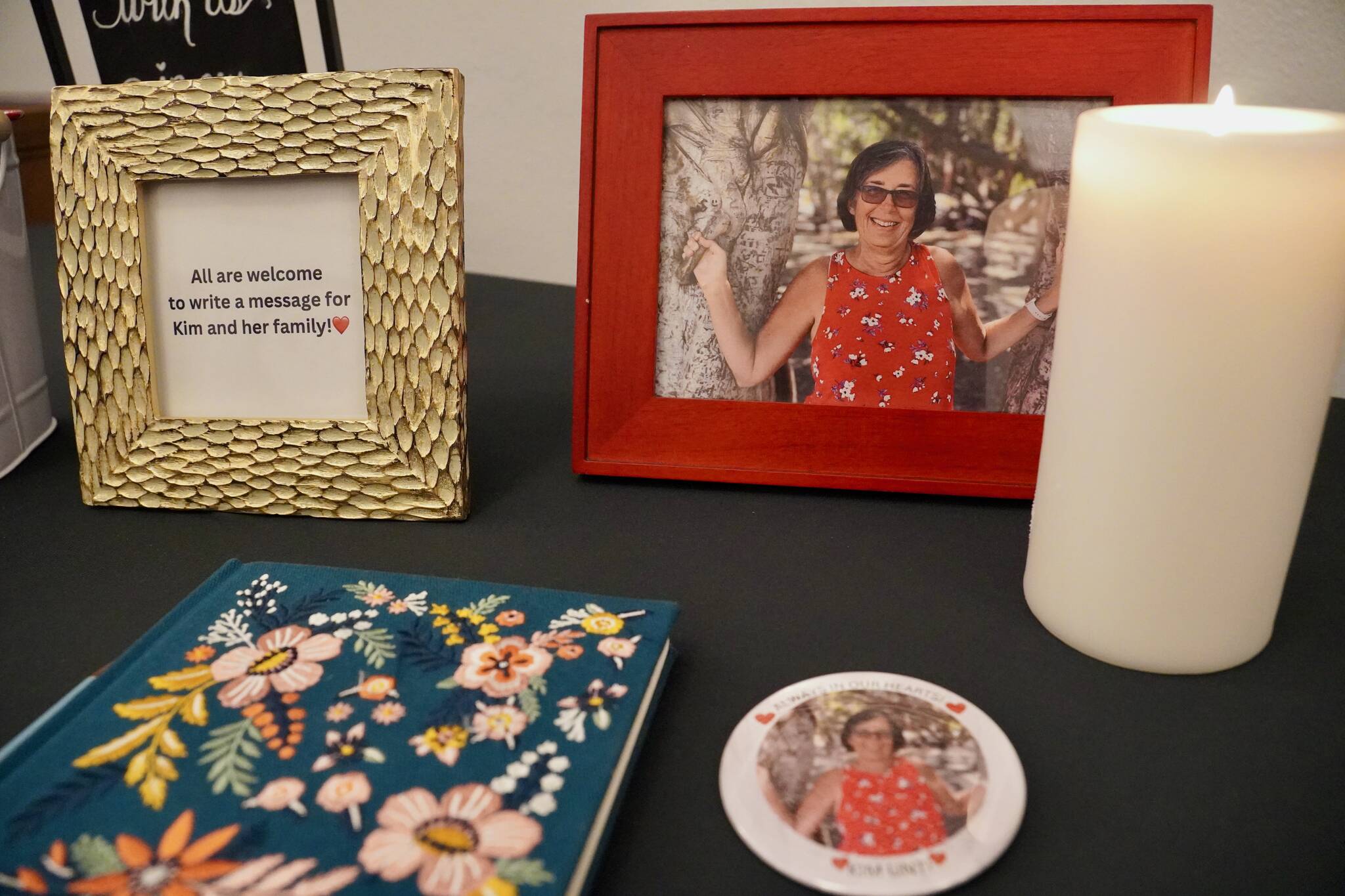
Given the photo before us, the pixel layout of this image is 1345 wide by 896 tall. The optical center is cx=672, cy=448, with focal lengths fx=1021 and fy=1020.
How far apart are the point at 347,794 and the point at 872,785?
180 mm

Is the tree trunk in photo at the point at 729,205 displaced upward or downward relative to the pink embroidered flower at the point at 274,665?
upward

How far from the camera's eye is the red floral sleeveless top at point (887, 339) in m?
0.57

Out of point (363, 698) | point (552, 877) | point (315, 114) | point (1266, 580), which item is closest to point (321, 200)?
point (315, 114)

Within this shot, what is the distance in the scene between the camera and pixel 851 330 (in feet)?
1.90

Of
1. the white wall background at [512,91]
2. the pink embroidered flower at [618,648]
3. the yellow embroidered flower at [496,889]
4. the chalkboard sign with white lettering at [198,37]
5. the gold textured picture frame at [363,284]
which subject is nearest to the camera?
the yellow embroidered flower at [496,889]

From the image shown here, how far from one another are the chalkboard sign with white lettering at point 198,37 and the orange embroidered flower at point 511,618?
57cm

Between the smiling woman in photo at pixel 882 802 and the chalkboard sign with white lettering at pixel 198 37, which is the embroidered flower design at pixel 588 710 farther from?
the chalkboard sign with white lettering at pixel 198 37

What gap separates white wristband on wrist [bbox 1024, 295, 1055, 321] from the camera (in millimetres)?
560

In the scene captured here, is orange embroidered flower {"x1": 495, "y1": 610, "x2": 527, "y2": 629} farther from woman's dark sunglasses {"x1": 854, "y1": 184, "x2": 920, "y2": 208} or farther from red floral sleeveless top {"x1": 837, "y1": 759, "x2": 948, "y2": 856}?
woman's dark sunglasses {"x1": 854, "y1": 184, "x2": 920, "y2": 208}

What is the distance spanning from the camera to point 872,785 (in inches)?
14.1

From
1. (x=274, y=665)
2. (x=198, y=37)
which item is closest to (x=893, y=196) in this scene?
(x=274, y=665)

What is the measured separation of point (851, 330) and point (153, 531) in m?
0.41

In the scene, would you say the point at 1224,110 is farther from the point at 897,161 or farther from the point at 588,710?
the point at 588,710

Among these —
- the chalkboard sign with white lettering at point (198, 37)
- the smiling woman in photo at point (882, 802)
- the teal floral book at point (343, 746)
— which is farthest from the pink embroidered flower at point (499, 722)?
the chalkboard sign with white lettering at point (198, 37)
